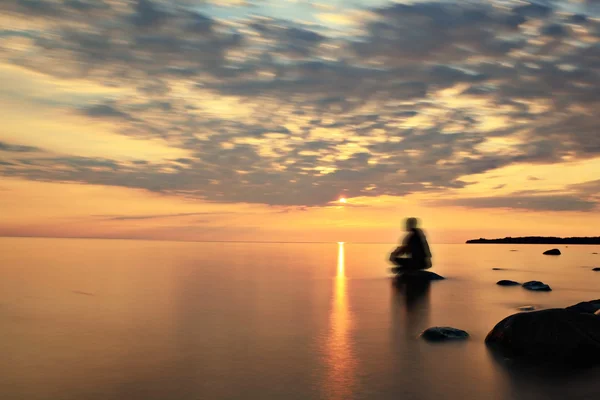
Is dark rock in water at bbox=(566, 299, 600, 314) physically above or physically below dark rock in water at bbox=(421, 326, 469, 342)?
above

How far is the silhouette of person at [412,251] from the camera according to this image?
114 ft

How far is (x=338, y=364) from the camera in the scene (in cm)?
1162

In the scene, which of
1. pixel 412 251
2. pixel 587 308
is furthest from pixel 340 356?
pixel 412 251

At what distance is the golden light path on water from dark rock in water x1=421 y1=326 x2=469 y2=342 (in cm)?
218

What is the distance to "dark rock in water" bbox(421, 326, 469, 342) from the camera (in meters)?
14.1

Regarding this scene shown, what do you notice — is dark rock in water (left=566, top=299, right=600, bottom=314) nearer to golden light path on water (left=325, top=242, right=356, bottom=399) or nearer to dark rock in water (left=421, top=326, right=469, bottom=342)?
dark rock in water (left=421, top=326, right=469, bottom=342)

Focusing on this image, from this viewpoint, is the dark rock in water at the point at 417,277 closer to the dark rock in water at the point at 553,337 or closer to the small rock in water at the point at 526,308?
the small rock in water at the point at 526,308

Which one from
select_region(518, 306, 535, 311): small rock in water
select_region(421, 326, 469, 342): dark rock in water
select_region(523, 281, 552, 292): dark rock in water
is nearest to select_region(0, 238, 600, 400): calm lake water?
select_region(421, 326, 469, 342): dark rock in water

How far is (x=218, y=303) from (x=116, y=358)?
9.29 meters

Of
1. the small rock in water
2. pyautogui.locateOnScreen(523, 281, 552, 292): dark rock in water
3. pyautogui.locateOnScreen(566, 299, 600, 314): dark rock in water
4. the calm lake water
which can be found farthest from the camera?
pyautogui.locateOnScreen(523, 281, 552, 292): dark rock in water

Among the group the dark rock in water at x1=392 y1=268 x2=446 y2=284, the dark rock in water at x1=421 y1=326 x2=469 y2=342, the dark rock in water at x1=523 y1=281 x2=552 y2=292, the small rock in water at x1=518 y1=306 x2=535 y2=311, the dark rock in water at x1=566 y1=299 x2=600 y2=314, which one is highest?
the dark rock in water at x1=566 y1=299 x2=600 y2=314

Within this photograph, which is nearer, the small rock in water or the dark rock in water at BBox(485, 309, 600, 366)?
the dark rock in water at BBox(485, 309, 600, 366)

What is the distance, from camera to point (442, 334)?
46.6 ft

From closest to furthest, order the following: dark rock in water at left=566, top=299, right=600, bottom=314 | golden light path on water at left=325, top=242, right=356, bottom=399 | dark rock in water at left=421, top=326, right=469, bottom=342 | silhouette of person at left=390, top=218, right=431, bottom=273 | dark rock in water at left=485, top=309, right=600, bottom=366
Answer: golden light path on water at left=325, top=242, right=356, bottom=399
dark rock in water at left=485, top=309, right=600, bottom=366
dark rock in water at left=421, top=326, right=469, bottom=342
dark rock in water at left=566, top=299, right=600, bottom=314
silhouette of person at left=390, top=218, right=431, bottom=273
